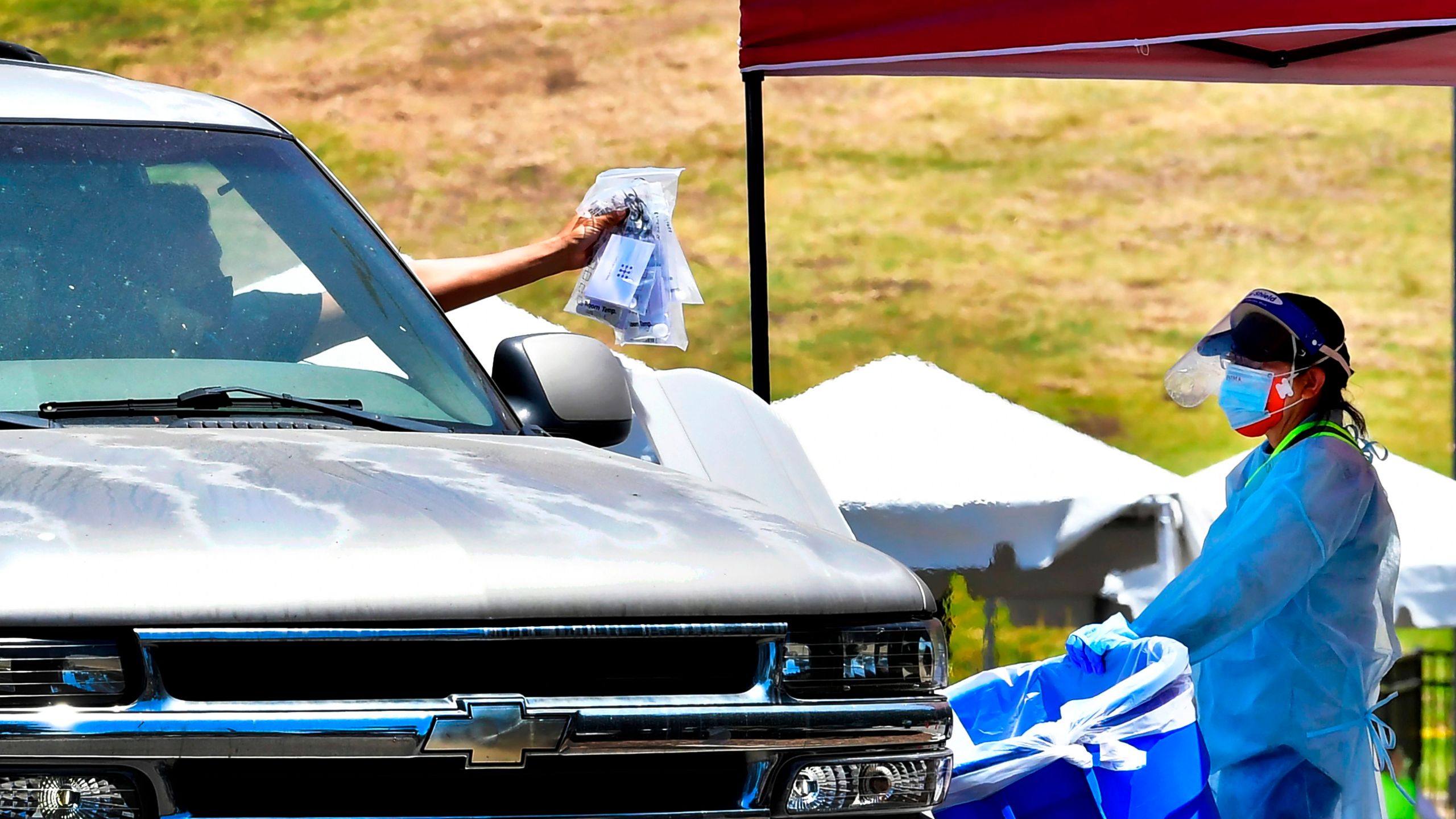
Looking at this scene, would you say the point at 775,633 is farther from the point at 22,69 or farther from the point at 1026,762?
the point at 22,69

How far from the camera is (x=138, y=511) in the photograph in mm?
2402

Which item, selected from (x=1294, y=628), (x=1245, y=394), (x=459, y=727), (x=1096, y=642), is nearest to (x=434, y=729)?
(x=459, y=727)

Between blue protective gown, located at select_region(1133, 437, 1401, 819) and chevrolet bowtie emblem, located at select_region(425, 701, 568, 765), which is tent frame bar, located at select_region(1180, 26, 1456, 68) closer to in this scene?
blue protective gown, located at select_region(1133, 437, 1401, 819)

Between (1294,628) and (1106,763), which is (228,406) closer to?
(1106,763)

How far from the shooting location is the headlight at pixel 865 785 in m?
2.59

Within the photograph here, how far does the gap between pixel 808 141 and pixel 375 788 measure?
34.2m

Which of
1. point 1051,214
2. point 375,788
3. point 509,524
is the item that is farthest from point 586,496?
point 1051,214

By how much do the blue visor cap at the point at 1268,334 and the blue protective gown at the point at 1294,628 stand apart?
29 cm

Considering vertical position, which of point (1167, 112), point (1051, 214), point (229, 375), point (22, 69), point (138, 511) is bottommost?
point (138, 511)

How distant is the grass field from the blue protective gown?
2417 cm

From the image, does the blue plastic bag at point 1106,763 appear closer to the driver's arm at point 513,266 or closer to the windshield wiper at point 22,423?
the windshield wiper at point 22,423

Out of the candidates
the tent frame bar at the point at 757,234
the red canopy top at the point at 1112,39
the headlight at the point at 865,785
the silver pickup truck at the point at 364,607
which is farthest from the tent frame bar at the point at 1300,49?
the headlight at the point at 865,785

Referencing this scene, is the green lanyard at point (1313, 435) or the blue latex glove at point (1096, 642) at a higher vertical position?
the green lanyard at point (1313, 435)

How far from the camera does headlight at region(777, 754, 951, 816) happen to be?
2.59 meters
